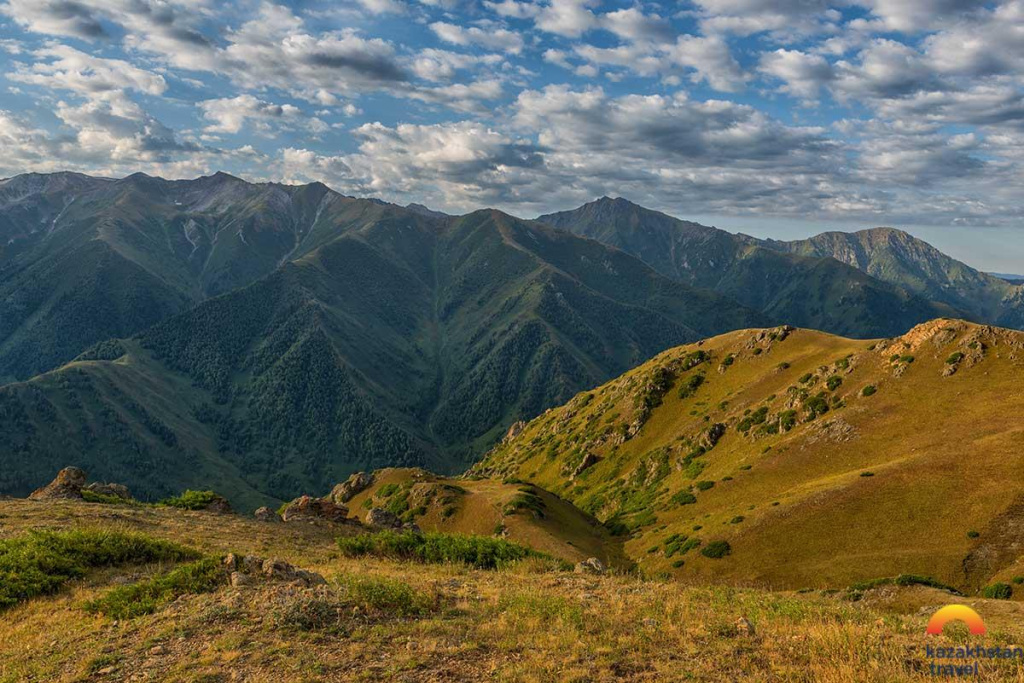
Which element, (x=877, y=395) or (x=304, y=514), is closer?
(x=304, y=514)

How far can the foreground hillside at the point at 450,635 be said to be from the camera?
1262cm

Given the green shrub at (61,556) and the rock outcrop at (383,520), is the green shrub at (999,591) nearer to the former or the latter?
the rock outcrop at (383,520)

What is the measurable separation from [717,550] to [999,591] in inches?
837

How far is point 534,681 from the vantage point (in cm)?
1184

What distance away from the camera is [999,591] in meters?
36.5

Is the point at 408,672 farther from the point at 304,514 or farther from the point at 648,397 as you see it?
the point at 648,397

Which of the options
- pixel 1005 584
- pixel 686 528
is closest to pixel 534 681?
pixel 1005 584

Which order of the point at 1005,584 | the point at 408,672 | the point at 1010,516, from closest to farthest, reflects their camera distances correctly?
1. the point at 408,672
2. the point at 1005,584
3. the point at 1010,516

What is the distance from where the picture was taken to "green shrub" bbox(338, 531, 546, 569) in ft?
89.5

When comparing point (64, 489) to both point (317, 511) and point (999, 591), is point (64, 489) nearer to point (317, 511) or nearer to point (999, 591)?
point (317, 511)

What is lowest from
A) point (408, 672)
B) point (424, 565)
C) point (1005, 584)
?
point (1005, 584)

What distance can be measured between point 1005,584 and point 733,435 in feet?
167

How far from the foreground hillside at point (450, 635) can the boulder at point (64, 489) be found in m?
26.4

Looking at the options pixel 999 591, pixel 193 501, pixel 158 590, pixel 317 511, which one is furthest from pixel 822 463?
pixel 158 590
